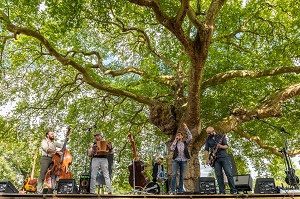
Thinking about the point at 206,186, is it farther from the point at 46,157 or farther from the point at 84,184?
the point at 46,157

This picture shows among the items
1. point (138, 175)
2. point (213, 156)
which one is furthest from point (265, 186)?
point (138, 175)

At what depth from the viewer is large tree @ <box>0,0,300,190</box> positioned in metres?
9.71

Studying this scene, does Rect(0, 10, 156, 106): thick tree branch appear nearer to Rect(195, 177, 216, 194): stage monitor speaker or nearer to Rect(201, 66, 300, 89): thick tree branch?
Rect(201, 66, 300, 89): thick tree branch

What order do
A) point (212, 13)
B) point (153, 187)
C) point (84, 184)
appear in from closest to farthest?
1. point (84, 184)
2. point (212, 13)
3. point (153, 187)

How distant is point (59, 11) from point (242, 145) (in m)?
11.9

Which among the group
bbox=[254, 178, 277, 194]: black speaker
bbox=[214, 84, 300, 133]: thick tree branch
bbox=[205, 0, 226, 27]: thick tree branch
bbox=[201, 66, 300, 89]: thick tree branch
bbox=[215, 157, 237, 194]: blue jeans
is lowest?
bbox=[254, 178, 277, 194]: black speaker

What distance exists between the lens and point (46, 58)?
12781mm

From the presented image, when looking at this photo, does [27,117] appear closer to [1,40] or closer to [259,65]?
[1,40]

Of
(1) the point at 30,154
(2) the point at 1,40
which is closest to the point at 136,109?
(1) the point at 30,154

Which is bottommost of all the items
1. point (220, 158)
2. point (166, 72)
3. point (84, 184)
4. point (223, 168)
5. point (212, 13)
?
point (84, 184)

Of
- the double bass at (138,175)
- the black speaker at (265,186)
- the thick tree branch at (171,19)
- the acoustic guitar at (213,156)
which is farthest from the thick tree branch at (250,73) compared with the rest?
the black speaker at (265,186)

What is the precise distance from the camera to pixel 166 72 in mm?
13656

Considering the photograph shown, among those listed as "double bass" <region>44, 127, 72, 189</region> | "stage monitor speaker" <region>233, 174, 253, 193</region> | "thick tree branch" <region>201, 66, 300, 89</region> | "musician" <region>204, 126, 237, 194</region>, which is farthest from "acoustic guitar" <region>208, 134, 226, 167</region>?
"thick tree branch" <region>201, 66, 300, 89</region>

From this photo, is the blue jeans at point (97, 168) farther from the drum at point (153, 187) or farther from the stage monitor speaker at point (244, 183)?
the stage monitor speaker at point (244, 183)
